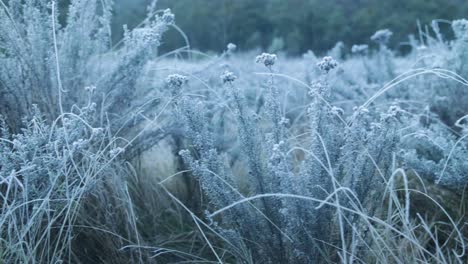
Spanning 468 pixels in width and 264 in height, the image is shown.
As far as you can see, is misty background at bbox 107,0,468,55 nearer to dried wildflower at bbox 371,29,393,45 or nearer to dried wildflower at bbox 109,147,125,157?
dried wildflower at bbox 371,29,393,45

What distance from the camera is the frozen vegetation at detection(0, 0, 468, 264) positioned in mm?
1892

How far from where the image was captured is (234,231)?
1897mm

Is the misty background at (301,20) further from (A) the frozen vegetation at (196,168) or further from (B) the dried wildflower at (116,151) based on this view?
(B) the dried wildflower at (116,151)

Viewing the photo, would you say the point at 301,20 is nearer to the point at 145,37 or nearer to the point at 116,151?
the point at 145,37

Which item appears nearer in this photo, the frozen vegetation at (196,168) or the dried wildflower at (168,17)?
the frozen vegetation at (196,168)

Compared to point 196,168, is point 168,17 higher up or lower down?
higher up

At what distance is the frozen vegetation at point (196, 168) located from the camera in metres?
1.89

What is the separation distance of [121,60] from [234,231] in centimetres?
120

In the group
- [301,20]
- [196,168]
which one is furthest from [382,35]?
[301,20]

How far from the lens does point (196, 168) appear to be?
6.15ft

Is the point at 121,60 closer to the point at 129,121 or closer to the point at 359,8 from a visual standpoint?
the point at 129,121

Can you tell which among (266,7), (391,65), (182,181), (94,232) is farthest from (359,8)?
(94,232)

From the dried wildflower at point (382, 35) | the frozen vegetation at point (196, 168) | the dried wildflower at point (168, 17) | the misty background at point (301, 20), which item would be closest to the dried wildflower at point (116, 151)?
the frozen vegetation at point (196, 168)

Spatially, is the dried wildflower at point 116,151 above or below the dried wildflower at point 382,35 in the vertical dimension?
above
